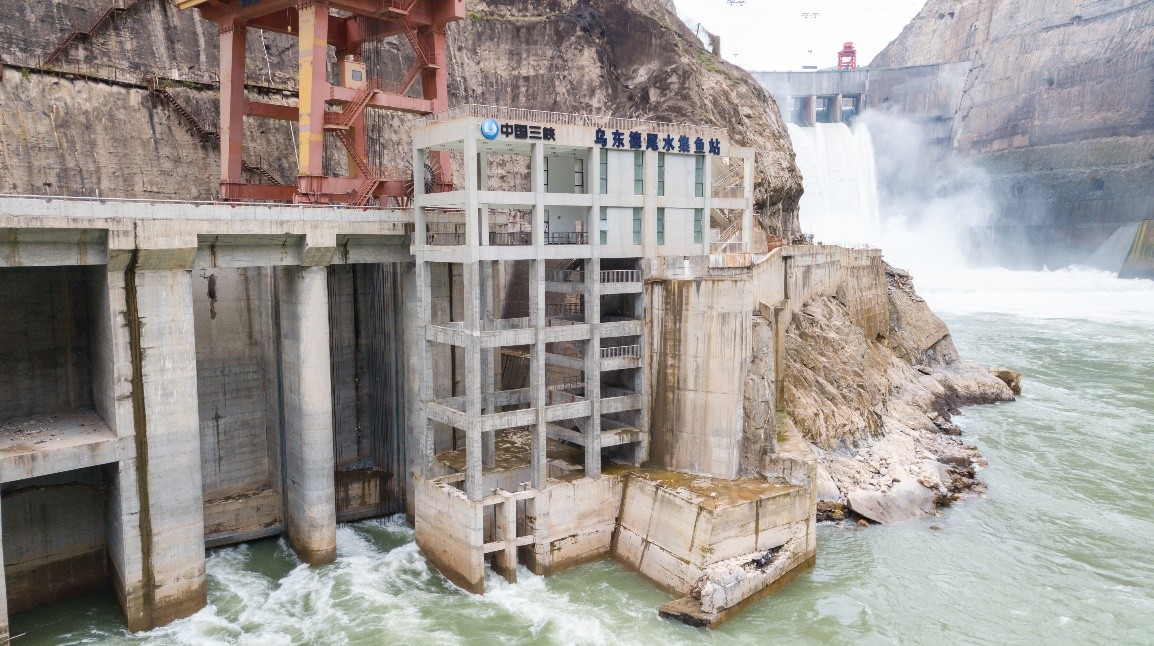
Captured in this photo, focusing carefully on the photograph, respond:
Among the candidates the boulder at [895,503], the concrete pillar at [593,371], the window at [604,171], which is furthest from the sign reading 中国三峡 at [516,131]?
the boulder at [895,503]

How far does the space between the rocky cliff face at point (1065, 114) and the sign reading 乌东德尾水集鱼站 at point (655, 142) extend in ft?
264

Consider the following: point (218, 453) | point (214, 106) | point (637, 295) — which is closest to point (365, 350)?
point (218, 453)

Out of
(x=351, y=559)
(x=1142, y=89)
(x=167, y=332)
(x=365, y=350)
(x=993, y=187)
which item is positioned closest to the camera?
(x=167, y=332)

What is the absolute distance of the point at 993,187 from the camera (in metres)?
97.4

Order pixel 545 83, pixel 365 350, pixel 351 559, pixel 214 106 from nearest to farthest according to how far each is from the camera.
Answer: pixel 351 559, pixel 365 350, pixel 214 106, pixel 545 83

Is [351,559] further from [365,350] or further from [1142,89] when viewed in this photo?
[1142,89]

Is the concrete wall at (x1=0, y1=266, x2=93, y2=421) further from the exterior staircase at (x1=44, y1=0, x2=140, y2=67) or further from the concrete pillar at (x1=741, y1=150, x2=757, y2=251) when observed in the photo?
the concrete pillar at (x1=741, y1=150, x2=757, y2=251)

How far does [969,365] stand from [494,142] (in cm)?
3705

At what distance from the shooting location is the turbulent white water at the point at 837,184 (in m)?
80.6

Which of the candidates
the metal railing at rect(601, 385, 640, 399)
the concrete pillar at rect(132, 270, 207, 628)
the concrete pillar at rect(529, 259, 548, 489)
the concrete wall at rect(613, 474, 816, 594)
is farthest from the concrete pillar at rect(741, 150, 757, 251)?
the concrete pillar at rect(132, 270, 207, 628)

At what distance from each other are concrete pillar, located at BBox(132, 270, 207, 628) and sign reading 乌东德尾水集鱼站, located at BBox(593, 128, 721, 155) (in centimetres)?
1228

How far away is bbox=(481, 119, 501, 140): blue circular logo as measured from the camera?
2166cm

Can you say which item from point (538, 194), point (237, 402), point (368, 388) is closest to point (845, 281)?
point (538, 194)

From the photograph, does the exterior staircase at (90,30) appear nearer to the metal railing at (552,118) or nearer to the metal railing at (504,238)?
the metal railing at (552,118)
